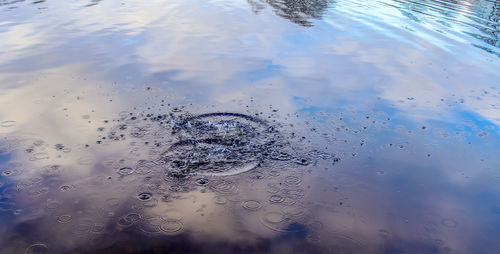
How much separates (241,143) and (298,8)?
13.0 m

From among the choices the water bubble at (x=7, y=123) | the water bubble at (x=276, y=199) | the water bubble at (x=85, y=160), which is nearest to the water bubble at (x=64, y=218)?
the water bubble at (x=85, y=160)

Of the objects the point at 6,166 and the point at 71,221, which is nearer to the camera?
the point at 71,221

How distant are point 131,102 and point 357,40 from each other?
887cm

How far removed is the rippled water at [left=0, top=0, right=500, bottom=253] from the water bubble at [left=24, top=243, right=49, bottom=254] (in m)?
0.03

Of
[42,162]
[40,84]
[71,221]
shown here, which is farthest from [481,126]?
[40,84]

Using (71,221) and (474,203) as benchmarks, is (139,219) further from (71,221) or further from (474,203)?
(474,203)

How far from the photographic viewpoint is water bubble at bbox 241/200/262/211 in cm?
572

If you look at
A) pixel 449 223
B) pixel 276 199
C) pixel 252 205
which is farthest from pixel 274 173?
pixel 449 223

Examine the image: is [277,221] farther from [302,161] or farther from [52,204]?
[52,204]

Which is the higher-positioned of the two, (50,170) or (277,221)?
(50,170)

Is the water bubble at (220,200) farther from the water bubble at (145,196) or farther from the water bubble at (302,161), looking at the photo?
the water bubble at (302,161)

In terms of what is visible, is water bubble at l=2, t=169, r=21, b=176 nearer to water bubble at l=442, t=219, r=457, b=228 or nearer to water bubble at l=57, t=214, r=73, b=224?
water bubble at l=57, t=214, r=73, b=224

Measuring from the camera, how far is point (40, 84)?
29.6 feet

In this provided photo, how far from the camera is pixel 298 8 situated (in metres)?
18.2
